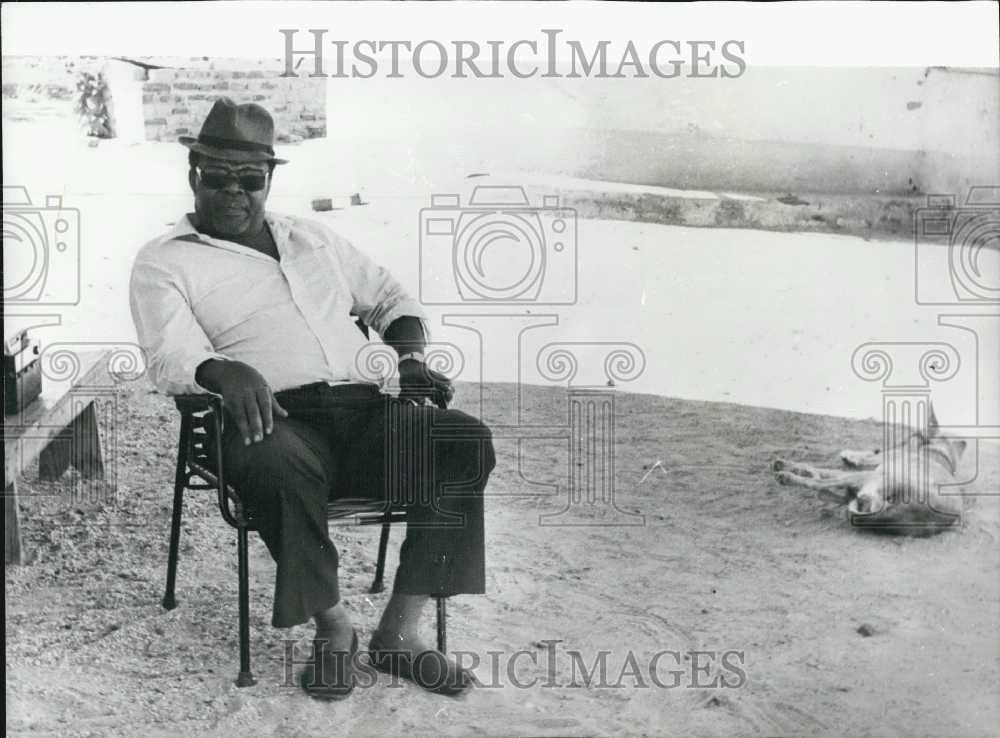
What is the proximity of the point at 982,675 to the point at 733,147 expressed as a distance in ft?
Result: 5.87

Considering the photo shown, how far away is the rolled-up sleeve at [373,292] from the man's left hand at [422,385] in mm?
100

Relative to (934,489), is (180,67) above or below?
above

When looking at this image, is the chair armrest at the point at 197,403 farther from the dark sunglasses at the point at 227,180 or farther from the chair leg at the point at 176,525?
the dark sunglasses at the point at 227,180

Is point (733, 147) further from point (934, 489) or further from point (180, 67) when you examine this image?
point (180, 67)

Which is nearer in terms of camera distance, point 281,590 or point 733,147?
point 281,590

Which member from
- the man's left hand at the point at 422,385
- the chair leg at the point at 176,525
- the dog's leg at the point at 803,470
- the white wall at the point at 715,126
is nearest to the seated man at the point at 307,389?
the man's left hand at the point at 422,385

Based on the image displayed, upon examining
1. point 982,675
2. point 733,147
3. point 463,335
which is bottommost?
point 982,675

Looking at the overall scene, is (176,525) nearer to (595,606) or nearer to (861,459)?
(595,606)

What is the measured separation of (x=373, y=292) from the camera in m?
3.92

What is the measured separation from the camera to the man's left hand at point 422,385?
154 inches

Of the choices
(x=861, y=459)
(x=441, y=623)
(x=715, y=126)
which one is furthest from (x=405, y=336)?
(x=861, y=459)

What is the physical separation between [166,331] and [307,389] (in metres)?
0.44

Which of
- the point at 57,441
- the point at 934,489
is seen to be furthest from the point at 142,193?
the point at 934,489

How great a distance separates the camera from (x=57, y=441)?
386cm
